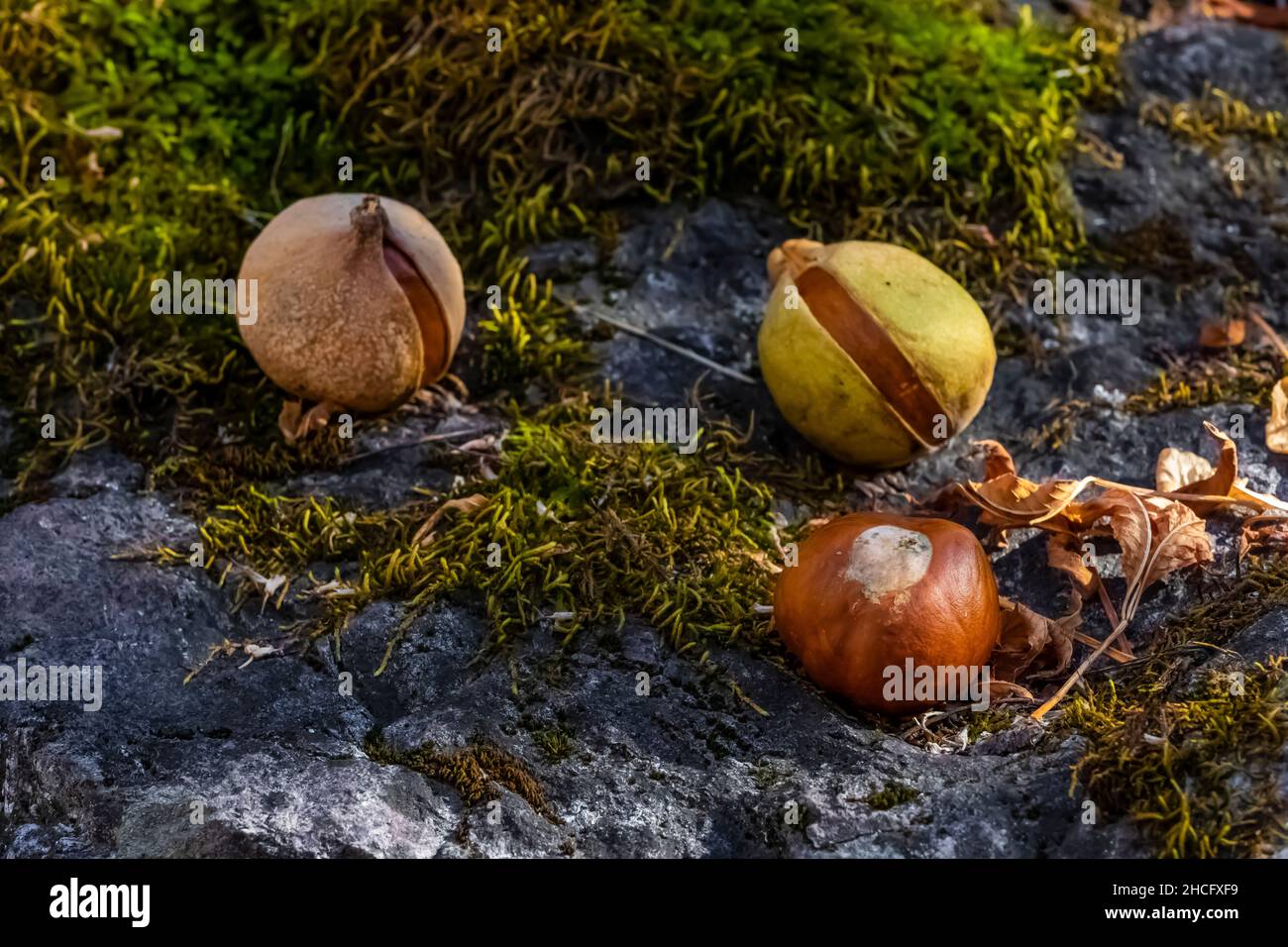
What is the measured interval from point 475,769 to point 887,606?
3.84 ft

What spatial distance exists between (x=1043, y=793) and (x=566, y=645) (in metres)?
1.39

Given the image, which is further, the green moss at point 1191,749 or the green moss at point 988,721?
the green moss at point 988,721

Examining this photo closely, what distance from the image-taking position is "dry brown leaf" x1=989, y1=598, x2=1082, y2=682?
3766 mm

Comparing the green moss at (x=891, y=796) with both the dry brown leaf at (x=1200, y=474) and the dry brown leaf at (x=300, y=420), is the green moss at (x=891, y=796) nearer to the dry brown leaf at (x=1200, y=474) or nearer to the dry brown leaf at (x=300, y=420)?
the dry brown leaf at (x=1200, y=474)

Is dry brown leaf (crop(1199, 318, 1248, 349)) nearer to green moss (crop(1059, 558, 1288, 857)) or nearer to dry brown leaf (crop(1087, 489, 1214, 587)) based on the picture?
dry brown leaf (crop(1087, 489, 1214, 587))

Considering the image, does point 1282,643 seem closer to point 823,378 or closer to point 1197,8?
point 823,378

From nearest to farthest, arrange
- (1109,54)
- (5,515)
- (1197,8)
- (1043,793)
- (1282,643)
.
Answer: (1043,793)
(1282,643)
(5,515)
(1109,54)
(1197,8)

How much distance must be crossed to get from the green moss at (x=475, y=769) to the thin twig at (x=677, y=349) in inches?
77.1

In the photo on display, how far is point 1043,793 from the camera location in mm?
3135

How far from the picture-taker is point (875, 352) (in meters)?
4.19

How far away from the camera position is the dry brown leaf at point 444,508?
411 centimetres

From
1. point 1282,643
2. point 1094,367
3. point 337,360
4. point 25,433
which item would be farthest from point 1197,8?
point 25,433

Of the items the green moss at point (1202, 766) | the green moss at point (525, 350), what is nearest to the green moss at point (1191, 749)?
the green moss at point (1202, 766)

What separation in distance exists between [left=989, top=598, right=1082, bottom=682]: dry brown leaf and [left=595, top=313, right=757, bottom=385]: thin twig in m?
1.47
